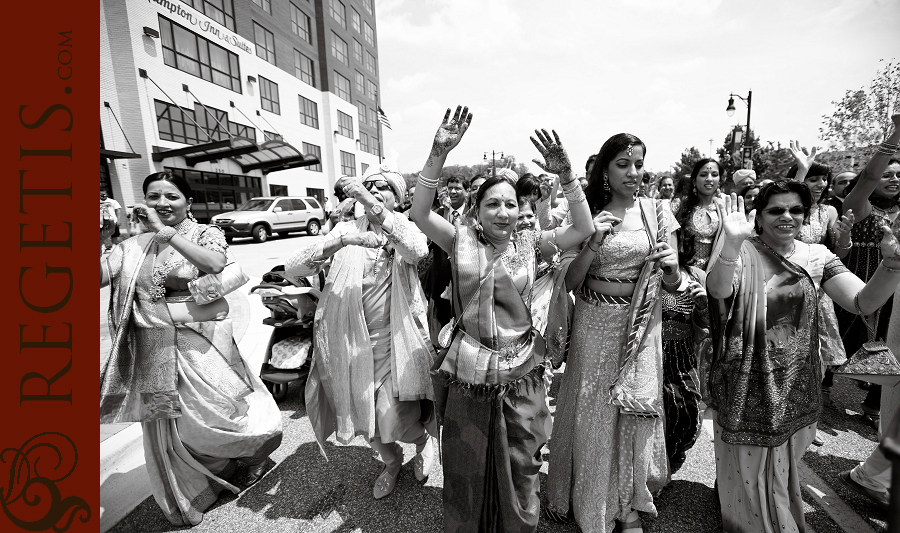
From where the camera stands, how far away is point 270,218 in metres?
16.1

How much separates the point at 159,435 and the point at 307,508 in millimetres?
895

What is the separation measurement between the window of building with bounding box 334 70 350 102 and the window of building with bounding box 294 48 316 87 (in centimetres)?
250

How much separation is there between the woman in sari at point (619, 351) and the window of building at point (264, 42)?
24986 mm

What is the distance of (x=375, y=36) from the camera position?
133 ft

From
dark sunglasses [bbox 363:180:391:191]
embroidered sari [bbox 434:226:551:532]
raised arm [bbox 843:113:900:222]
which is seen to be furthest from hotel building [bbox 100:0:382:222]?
raised arm [bbox 843:113:900:222]

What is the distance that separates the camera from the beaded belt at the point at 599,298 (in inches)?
84.7

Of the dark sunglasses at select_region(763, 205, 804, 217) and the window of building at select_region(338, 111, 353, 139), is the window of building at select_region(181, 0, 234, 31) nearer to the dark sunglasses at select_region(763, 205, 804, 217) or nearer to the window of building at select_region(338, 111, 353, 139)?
the window of building at select_region(338, 111, 353, 139)

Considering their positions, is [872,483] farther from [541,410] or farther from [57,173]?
[57,173]

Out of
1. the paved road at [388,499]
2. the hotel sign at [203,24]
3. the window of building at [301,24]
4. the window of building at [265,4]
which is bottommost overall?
the paved road at [388,499]

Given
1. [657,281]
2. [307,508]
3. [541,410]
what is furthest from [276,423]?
[657,281]

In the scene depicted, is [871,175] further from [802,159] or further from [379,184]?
[379,184]

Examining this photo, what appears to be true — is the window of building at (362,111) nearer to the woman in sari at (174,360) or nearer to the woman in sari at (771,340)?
the woman in sari at (174,360)

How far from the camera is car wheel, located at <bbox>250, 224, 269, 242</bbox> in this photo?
15359mm

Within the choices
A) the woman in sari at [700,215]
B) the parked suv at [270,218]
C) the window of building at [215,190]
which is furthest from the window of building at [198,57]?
the woman in sari at [700,215]
